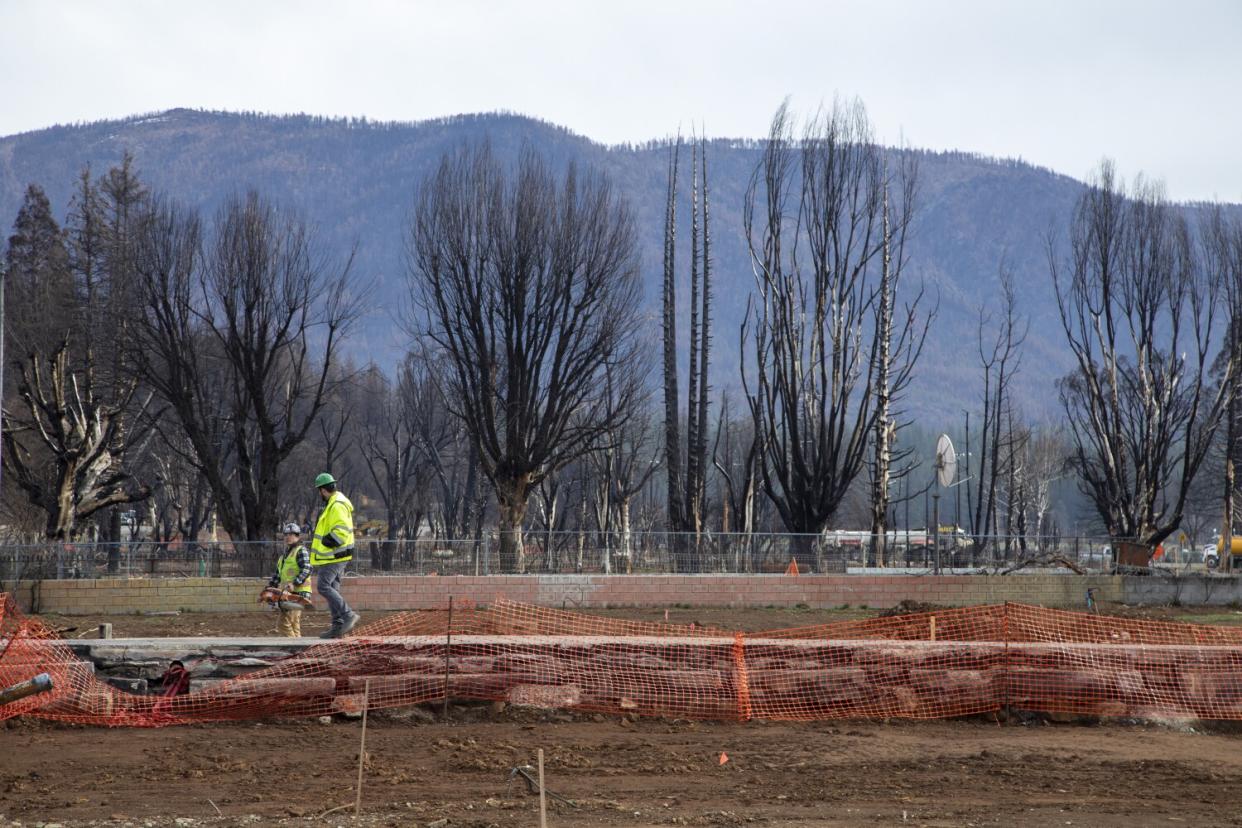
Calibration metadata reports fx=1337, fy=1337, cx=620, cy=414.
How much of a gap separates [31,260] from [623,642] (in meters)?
57.1

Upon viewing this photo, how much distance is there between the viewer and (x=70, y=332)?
3438 centimetres

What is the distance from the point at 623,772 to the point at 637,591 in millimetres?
18153

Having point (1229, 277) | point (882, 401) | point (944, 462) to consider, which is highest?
point (1229, 277)

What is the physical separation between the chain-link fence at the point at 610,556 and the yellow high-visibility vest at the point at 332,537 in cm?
1269

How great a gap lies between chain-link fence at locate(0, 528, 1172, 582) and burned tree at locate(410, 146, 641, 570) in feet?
17.0

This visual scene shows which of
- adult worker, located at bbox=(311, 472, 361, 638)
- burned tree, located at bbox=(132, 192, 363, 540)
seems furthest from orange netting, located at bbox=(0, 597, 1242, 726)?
burned tree, located at bbox=(132, 192, 363, 540)

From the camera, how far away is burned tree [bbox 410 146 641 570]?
34531 mm

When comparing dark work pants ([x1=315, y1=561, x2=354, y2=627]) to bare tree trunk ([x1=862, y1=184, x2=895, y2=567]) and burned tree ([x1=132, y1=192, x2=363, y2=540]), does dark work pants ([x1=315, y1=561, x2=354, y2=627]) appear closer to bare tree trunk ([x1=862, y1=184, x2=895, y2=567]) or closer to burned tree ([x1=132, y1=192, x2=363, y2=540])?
burned tree ([x1=132, y1=192, x2=363, y2=540])

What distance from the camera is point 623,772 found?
971 cm

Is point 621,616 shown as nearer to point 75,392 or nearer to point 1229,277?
point 75,392

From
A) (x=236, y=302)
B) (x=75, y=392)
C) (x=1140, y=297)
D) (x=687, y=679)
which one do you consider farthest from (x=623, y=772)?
(x=1140, y=297)

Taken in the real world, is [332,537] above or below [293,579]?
above

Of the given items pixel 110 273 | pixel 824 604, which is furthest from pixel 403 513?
pixel 824 604

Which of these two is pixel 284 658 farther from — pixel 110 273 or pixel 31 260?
pixel 31 260
